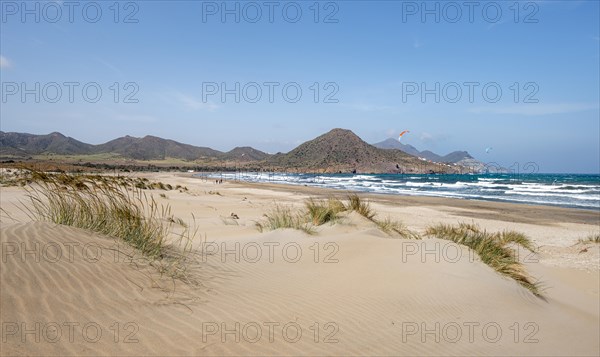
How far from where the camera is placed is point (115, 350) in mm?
2461

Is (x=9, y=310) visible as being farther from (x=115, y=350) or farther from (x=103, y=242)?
(x=103, y=242)

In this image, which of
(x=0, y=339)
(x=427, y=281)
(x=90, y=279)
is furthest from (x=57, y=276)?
(x=427, y=281)

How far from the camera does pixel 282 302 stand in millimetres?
4000

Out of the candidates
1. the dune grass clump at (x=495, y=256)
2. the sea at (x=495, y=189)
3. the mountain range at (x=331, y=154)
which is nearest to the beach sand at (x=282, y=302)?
the dune grass clump at (x=495, y=256)

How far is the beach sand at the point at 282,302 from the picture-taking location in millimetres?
2713

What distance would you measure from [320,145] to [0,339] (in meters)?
131

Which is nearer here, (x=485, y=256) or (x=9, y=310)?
(x=9, y=310)

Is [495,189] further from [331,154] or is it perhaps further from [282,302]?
[331,154]

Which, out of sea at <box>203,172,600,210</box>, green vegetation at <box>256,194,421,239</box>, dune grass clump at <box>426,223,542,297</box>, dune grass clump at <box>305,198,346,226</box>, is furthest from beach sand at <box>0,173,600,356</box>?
sea at <box>203,172,600,210</box>

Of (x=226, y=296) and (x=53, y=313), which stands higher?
(x=53, y=313)

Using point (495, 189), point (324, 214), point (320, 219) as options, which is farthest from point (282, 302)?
point (495, 189)

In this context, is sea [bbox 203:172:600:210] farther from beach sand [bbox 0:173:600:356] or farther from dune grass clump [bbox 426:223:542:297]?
beach sand [bbox 0:173:600:356]

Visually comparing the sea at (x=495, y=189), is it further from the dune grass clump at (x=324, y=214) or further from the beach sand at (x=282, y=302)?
the beach sand at (x=282, y=302)

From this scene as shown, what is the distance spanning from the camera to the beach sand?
2713 mm
